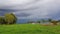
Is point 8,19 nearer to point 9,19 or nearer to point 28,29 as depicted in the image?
point 9,19

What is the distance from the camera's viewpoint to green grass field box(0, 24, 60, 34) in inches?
98.6

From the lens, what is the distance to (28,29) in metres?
2.61

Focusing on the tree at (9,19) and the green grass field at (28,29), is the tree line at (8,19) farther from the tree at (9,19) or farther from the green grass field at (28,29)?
the green grass field at (28,29)

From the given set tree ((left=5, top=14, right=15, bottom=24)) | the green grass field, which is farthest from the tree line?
the green grass field

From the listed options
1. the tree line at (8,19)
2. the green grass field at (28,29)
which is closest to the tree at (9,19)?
the tree line at (8,19)

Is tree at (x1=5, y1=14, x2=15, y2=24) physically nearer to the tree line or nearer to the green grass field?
the tree line

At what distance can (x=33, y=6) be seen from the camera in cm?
290

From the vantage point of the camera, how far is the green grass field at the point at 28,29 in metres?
2.51

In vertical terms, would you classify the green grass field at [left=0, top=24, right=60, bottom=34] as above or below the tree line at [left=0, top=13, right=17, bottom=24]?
below

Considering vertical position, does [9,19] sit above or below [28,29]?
above

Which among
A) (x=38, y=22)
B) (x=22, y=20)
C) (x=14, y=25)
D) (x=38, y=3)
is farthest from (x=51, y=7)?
(x=14, y=25)

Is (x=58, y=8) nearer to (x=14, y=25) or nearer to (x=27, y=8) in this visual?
(x=27, y=8)

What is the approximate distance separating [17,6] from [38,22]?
718mm

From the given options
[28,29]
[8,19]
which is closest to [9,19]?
[8,19]
